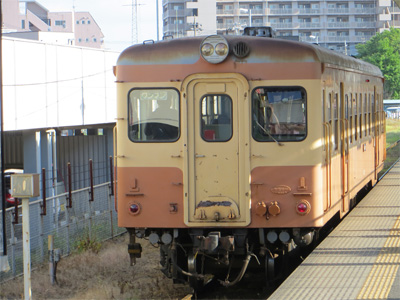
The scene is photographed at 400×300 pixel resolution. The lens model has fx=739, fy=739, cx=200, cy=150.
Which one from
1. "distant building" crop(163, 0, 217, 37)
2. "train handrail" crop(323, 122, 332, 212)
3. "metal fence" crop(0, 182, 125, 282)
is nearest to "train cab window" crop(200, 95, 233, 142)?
"train handrail" crop(323, 122, 332, 212)

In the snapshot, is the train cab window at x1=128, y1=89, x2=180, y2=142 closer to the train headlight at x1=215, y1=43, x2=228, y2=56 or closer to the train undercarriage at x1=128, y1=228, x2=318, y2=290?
the train headlight at x1=215, y1=43, x2=228, y2=56

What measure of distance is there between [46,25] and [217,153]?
56175mm

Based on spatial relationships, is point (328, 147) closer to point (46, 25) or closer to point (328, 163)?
point (328, 163)

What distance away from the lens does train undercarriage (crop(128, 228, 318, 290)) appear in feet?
27.5

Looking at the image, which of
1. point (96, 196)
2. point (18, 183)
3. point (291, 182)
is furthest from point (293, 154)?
point (96, 196)

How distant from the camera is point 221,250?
27.4ft

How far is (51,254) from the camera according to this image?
10250 mm

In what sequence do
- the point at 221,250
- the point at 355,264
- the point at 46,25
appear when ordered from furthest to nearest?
the point at 46,25
the point at 221,250
the point at 355,264

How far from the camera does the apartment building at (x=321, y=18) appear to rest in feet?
261

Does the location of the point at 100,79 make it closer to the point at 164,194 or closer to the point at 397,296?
the point at 164,194

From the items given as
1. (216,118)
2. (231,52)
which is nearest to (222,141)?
(216,118)

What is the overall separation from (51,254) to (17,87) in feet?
26.0

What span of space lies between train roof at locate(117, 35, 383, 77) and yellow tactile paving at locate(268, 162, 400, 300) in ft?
7.40

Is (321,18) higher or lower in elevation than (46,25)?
higher
